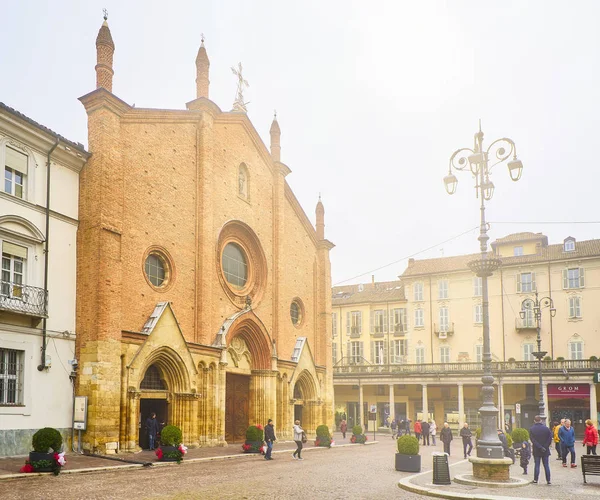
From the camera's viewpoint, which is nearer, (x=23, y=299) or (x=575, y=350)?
(x=23, y=299)

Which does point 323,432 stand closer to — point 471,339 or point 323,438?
point 323,438

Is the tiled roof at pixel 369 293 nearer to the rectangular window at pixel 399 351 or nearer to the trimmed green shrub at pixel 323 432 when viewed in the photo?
the rectangular window at pixel 399 351

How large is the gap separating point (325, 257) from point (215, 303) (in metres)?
11.4

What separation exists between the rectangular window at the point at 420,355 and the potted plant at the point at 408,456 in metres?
37.1

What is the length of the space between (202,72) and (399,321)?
3459cm

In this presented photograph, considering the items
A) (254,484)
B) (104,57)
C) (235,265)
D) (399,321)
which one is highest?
(104,57)

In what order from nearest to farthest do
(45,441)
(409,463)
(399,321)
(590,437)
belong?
(45,441) < (409,463) < (590,437) < (399,321)

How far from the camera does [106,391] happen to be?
20750mm

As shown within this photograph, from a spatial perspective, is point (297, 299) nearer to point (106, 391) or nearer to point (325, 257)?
point (325, 257)

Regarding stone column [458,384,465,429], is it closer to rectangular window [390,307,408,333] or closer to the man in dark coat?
rectangular window [390,307,408,333]

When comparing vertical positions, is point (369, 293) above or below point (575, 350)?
above

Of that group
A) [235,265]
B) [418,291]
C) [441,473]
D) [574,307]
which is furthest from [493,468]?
[418,291]

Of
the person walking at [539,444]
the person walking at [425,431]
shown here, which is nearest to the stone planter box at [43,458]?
the person walking at [539,444]

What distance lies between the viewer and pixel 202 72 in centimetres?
2819
